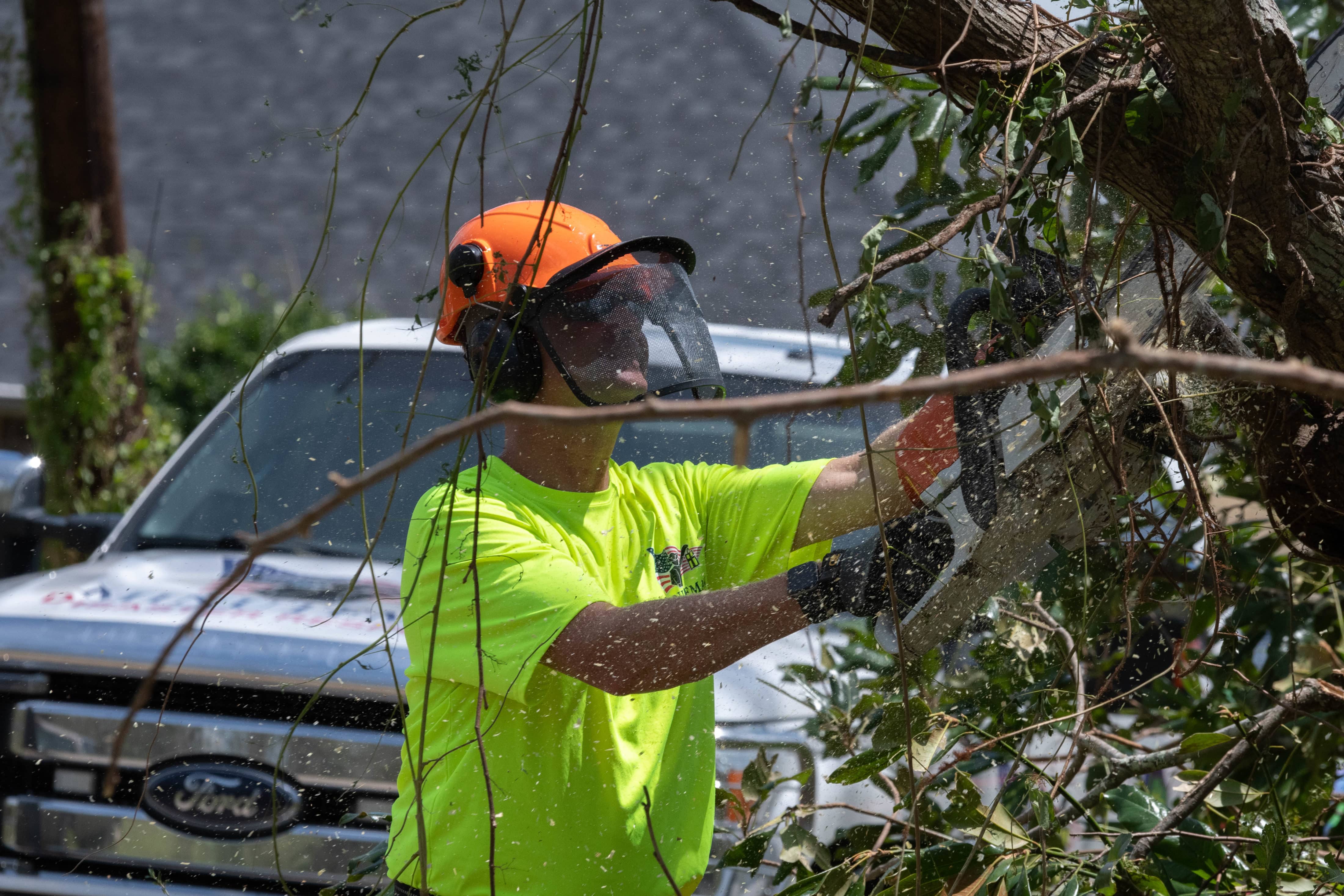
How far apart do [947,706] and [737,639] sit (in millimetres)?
661

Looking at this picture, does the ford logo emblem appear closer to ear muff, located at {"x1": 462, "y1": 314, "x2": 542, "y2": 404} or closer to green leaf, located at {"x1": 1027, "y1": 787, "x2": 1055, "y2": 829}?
ear muff, located at {"x1": 462, "y1": 314, "x2": 542, "y2": 404}

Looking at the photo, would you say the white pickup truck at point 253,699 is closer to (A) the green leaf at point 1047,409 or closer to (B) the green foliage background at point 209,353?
(A) the green leaf at point 1047,409

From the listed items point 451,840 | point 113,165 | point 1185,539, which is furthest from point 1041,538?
point 113,165

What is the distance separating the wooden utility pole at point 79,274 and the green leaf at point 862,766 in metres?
5.87

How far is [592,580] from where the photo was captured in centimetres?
170

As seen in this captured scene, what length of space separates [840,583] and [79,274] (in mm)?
6297

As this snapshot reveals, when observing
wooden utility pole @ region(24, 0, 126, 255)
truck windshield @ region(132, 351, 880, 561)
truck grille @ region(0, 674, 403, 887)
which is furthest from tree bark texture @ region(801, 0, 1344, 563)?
wooden utility pole @ region(24, 0, 126, 255)

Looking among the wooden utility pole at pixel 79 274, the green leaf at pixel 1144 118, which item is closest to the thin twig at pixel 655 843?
the green leaf at pixel 1144 118

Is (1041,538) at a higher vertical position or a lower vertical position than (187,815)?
higher

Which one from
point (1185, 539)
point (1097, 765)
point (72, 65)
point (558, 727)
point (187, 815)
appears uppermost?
point (72, 65)

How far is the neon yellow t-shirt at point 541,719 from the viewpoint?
167 cm

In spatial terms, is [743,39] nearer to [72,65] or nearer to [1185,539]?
[72,65]

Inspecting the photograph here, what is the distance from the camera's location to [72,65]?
268 inches

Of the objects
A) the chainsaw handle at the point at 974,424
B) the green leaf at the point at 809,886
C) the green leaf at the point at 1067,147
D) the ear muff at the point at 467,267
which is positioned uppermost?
the green leaf at the point at 1067,147
